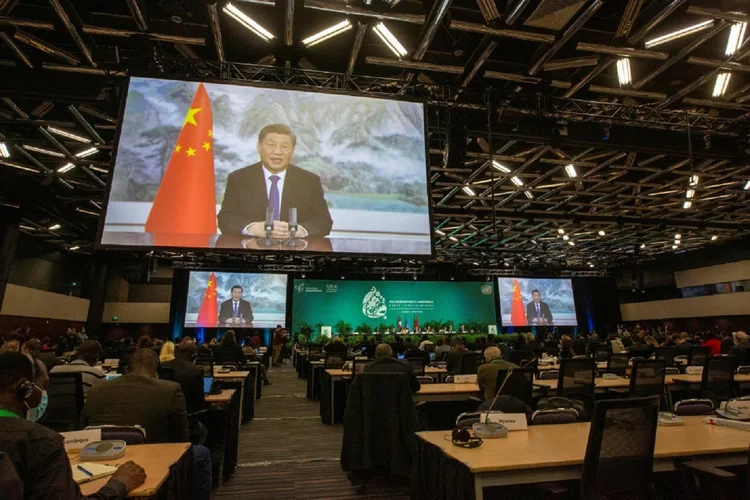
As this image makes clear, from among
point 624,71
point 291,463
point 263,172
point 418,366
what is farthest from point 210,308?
point 624,71

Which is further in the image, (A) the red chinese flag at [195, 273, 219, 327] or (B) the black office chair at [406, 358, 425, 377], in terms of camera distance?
(A) the red chinese flag at [195, 273, 219, 327]

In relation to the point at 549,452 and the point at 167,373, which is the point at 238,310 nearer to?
the point at 167,373

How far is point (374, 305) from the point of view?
2059 cm

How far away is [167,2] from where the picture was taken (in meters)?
4.35

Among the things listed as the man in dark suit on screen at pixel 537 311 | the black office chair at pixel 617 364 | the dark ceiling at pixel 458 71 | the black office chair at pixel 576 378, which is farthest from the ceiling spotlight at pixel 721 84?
the man in dark suit on screen at pixel 537 311

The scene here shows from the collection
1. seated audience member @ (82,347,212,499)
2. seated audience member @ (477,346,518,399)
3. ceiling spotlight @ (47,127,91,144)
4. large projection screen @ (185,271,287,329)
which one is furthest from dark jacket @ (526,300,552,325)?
seated audience member @ (82,347,212,499)

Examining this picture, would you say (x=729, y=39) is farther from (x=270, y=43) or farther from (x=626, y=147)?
(x=270, y=43)

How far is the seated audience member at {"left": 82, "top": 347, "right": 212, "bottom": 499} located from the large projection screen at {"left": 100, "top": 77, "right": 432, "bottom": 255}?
1434mm

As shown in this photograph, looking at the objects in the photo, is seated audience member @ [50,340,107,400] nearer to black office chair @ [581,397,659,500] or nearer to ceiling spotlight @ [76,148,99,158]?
black office chair @ [581,397,659,500]

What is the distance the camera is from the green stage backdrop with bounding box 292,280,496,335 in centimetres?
2009

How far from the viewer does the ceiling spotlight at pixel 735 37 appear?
5.04 m

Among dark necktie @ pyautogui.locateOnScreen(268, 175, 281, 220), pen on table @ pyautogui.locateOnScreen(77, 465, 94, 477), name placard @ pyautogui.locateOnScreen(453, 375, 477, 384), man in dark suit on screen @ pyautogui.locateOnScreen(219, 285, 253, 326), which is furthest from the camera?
man in dark suit on screen @ pyautogui.locateOnScreen(219, 285, 253, 326)

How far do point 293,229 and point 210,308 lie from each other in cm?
1448

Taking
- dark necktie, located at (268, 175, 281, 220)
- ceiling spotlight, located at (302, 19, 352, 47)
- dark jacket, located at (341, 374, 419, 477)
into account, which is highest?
ceiling spotlight, located at (302, 19, 352, 47)
